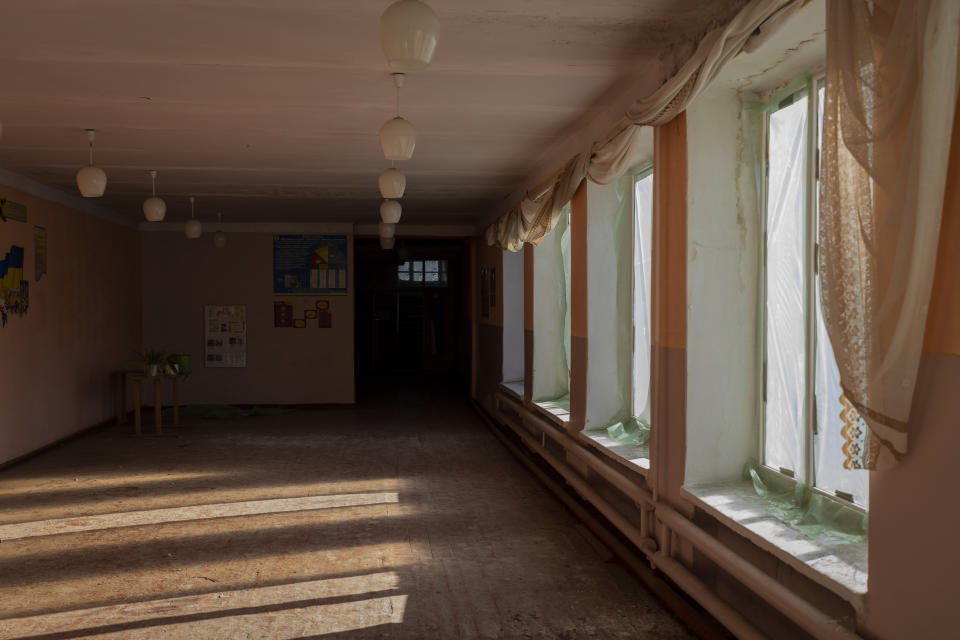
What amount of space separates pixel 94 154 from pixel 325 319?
5.35 m

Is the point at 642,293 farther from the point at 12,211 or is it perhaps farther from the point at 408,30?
the point at 12,211

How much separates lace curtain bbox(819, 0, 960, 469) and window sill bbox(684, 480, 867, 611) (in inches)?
16.6

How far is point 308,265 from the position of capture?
11555mm

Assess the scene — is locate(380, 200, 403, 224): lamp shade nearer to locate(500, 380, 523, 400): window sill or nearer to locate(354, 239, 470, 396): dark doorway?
locate(500, 380, 523, 400): window sill

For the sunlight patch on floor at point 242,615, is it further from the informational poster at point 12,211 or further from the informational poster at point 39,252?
the informational poster at point 39,252

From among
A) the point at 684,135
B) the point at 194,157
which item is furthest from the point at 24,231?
the point at 684,135

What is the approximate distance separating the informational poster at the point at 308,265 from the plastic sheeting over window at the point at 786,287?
338 inches

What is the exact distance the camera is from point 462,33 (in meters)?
3.71

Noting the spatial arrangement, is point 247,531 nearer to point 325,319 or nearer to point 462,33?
point 462,33

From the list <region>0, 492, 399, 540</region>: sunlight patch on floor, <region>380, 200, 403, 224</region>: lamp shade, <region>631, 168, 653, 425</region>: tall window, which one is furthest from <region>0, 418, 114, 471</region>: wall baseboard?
<region>631, 168, 653, 425</region>: tall window

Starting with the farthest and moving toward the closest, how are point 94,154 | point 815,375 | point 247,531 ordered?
1. point 94,154
2. point 247,531
3. point 815,375

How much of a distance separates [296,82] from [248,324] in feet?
24.5

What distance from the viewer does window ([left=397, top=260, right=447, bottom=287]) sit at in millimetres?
17578

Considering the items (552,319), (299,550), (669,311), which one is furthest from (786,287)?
(552,319)
